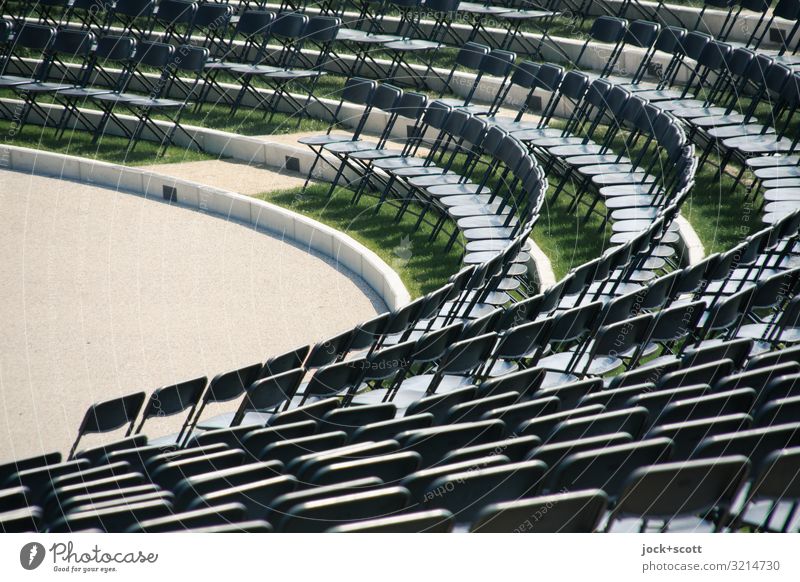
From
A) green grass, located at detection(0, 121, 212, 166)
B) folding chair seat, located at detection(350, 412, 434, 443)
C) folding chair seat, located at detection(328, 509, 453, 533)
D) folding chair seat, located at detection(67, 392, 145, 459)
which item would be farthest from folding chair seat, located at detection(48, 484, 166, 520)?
green grass, located at detection(0, 121, 212, 166)

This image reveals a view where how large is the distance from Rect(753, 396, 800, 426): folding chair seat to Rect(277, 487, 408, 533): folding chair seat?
1.74 meters

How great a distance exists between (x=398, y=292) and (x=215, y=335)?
66.3 inches

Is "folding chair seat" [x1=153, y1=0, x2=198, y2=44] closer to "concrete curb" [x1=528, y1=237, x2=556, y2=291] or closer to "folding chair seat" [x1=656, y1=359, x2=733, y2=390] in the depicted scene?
"concrete curb" [x1=528, y1=237, x2=556, y2=291]

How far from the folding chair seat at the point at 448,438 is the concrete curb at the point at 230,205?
14.3 ft

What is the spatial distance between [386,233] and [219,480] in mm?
6766

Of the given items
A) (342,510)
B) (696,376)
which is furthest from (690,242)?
(342,510)

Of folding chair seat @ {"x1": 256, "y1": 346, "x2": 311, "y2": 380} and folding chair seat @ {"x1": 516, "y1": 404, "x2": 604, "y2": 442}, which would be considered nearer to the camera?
folding chair seat @ {"x1": 516, "y1": 404, "x2": 604, "y2": 442}

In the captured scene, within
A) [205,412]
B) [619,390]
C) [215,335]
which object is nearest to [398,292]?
[215,335]

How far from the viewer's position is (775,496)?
13.1 feet

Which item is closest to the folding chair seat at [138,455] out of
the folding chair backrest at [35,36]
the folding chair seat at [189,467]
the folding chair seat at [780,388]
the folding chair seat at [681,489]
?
the folding chair seat at [189,467]

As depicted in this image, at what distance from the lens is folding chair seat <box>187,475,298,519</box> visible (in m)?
3.89

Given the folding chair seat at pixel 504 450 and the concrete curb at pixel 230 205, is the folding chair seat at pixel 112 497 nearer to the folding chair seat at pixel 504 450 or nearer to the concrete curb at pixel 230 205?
the folding chair seat at pixel 504 450

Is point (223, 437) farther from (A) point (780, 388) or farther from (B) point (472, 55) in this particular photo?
(B) point (472, 55)
